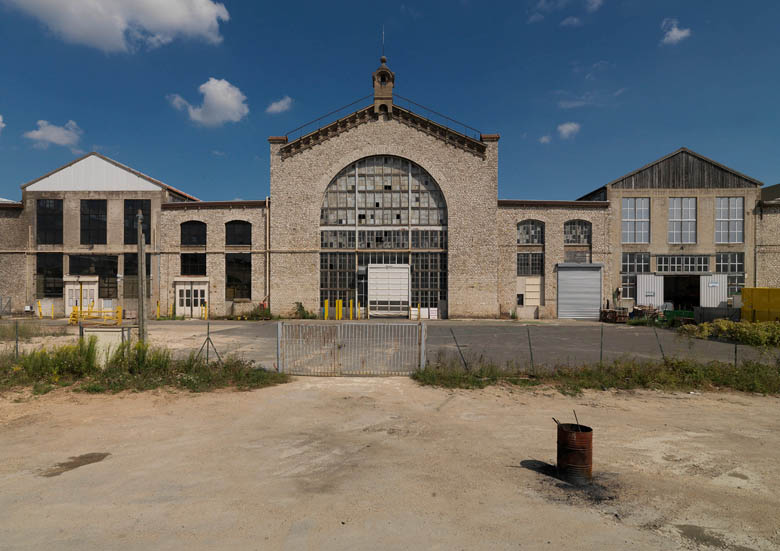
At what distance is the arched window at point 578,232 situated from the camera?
29.8 meters

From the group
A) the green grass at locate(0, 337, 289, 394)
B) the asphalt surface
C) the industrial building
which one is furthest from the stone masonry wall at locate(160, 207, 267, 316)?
the green grass at locate(0, 337, 289, 394)

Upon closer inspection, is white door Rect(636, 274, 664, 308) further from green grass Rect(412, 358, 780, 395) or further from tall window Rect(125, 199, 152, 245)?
tall window Rect(125, 199, 152, 245)

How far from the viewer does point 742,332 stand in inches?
704

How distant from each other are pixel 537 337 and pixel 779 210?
25725 mm

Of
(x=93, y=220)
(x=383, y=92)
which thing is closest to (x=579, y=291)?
(x=383, y=92)

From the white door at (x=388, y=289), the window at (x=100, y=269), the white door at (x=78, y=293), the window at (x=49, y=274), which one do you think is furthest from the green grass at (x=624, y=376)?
the window at (x=49, y=274)

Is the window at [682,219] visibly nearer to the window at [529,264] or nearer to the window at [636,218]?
the window at [636,218]

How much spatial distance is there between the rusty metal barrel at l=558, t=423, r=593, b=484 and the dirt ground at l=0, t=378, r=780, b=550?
19 centimetres

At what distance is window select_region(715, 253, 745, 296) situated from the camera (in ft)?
97.2

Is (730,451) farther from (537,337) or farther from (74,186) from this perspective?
(74,186)

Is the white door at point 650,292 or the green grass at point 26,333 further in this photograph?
the white door at point 650,292

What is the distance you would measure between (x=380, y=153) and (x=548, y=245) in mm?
14515

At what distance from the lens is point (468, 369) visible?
11.0 meters

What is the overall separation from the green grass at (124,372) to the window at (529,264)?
23336 mm
